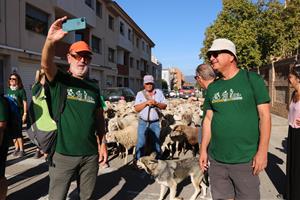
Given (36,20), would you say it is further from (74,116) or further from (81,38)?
(74,116)

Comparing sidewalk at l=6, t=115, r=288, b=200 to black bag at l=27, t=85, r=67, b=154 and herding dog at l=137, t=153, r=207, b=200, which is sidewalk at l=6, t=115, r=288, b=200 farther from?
black bag at l=27, t=85, r=67, b=154

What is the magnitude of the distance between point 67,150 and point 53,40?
3.46ft

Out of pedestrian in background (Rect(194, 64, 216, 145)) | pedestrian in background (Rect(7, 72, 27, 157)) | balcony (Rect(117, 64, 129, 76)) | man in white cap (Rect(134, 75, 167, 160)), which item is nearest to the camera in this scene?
pedestrian in background (Rect(194, 64, 216, 145))

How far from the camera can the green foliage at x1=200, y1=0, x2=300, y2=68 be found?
2289 centimetres

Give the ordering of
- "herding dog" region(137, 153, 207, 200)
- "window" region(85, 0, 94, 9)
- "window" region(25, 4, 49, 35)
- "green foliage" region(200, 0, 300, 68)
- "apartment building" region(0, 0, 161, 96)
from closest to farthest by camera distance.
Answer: "herding dog" region(137, 153, 207, 200) < "apartment building" region(0, 0, 161, 96) < "window" region(25, 4, 49, 35) < "green foliage" region(200, 0, 300, 68) < "window" region(85, 0, 94, 9)

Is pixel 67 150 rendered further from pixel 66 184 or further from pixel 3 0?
pixel 3 0

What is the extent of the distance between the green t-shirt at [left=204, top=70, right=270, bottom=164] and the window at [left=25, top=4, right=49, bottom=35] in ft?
57.7

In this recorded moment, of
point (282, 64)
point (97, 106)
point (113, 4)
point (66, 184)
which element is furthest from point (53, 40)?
point (113, 4)

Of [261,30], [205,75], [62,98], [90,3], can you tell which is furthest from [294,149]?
[90,3]

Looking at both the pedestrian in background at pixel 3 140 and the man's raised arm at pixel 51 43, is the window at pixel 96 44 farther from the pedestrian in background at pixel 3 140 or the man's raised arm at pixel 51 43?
the man's raised arm at pixel 51 43

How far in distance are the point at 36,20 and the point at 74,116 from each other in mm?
18304

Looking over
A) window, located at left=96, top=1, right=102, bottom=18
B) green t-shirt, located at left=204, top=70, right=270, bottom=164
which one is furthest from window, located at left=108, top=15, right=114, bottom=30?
green t-shirt, located at left=204, top=70, right=270, bottom=164

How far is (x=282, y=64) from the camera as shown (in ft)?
62.3

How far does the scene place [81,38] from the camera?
1178 inches
